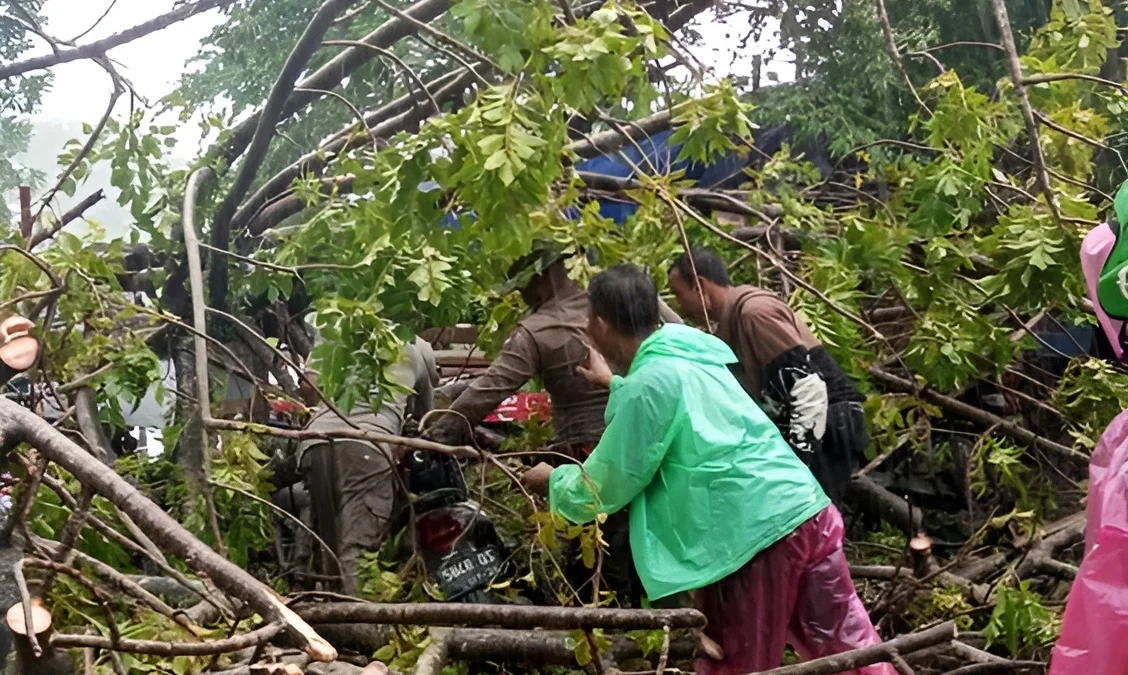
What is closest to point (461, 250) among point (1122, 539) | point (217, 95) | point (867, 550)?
point (217, 95)

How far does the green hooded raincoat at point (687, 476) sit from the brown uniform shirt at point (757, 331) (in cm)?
50

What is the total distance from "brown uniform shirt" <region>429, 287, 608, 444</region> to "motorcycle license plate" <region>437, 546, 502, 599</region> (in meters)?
0.41

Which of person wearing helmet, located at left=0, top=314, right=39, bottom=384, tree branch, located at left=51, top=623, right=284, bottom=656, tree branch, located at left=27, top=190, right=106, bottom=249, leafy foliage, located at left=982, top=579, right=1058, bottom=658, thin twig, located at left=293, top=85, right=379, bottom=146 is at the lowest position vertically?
leafy foliage, located at left=982, top=579, right=1058, bottom=658

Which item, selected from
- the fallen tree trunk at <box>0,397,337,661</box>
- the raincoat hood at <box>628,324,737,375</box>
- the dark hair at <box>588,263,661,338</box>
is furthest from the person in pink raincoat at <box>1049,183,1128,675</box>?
the fallen tree trunk at <box>0,397,337,661</box>

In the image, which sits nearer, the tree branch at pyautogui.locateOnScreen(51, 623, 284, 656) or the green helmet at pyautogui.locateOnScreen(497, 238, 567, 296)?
the tree branch at pyautogui.locateOnScreen(51, 623, 284, 656)

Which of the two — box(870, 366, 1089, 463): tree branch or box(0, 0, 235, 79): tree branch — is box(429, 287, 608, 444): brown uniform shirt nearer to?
box(870, 366, 1089, 463): tree branch

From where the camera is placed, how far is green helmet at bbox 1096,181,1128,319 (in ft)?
5.16

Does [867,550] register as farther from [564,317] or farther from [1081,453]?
[564,317]

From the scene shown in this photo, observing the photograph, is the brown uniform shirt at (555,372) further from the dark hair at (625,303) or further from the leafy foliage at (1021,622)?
the leafy foliage at (1021,622)

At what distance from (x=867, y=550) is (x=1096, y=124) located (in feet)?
5.89

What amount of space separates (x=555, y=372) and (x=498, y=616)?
1120 mm

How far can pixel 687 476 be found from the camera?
2.19 m

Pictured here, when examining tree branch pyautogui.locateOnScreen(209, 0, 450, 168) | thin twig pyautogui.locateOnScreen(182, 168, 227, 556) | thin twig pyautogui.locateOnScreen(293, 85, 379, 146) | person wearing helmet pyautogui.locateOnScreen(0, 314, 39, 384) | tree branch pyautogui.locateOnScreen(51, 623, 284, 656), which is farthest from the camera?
thin twig pyautogui.locateOnScreen(293, 85, 379, 146)

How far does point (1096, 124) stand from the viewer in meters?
3.55
